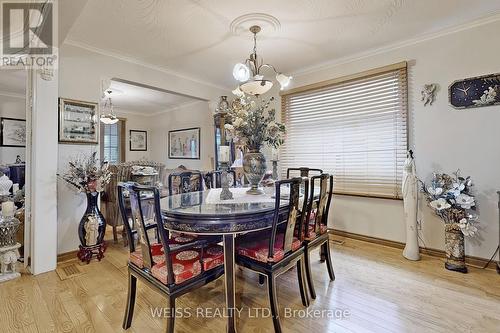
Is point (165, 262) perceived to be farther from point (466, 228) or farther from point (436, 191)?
point (466, 228)

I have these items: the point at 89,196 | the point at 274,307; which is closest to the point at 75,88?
the point at 89,196

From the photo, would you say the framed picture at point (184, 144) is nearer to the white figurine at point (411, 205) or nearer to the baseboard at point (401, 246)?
the baseboard at point (401, 246)

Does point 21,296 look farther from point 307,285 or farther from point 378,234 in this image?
point 378,234

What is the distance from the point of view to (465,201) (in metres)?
2.50

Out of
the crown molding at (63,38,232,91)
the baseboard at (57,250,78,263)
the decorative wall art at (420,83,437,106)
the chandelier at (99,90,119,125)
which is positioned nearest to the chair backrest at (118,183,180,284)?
the baseboard at (57,250,78,263)

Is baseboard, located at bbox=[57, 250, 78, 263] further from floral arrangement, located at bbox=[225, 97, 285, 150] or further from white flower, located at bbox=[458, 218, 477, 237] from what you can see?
white flower, located at bbox=[458, 218, 477, 237]

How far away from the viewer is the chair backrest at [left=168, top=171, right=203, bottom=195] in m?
2.74

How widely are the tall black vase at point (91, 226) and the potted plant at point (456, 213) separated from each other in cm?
368

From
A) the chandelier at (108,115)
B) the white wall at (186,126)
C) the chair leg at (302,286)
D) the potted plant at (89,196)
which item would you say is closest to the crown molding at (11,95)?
the chandelier at (108,115)

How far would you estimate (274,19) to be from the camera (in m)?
2.54

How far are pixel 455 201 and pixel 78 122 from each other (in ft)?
13.9

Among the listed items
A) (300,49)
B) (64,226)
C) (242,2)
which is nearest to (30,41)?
(64,226)

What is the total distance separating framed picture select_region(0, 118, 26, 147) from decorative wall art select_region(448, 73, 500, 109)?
23.8ft

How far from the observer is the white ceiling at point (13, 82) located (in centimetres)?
389
